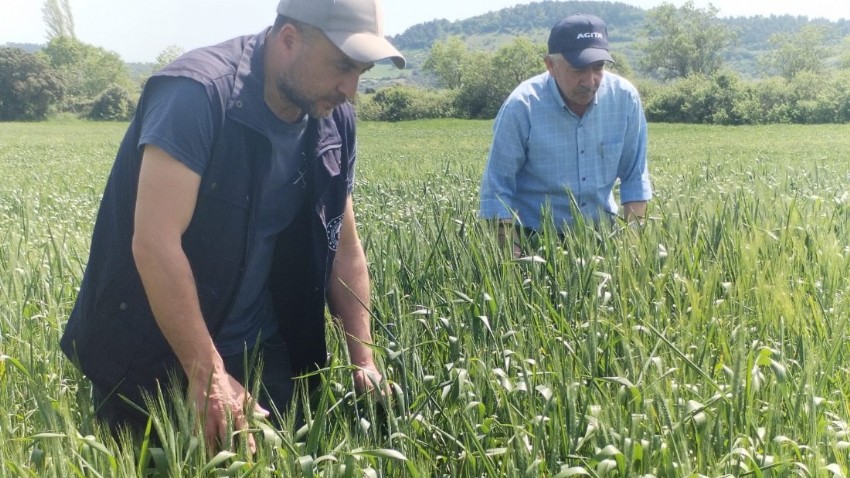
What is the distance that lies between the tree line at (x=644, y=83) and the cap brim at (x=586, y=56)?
22623 mm

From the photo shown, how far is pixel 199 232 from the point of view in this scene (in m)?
2.18

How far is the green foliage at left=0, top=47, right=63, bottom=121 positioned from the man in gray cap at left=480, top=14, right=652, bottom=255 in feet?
216

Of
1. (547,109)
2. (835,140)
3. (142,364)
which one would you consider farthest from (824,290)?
(835,140)

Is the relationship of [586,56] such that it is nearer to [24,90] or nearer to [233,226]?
[233,226]

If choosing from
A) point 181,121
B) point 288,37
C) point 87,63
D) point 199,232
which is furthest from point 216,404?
point 87,63

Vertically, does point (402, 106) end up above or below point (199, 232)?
below

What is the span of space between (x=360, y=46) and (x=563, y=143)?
7.32 feet

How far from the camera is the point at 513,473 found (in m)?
1.51

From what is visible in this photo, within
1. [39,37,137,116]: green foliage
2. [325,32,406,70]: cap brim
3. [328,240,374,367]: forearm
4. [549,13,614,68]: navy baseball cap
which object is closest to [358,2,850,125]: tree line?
[549,13,614,68]: navy baseball cap

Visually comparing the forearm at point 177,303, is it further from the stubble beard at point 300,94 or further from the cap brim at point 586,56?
the cap brim at point 586,56

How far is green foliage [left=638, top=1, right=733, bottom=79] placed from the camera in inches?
3915

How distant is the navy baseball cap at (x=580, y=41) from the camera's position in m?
3.77

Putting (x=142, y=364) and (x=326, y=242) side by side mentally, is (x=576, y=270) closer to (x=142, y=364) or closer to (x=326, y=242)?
(x=326, y=242)

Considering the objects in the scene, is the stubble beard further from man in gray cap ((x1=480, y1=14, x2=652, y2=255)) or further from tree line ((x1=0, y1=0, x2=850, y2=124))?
tree line ((x1=0, y1=0, x2=850, y2=124))
